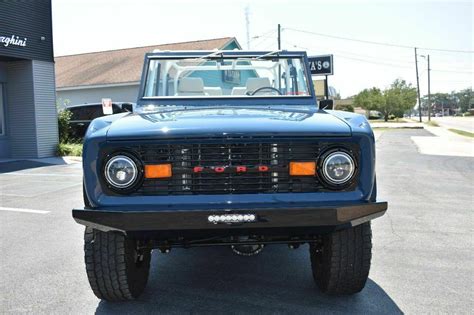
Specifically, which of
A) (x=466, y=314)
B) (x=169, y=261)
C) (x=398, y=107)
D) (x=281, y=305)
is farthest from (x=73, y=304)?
(x=398, y=107)

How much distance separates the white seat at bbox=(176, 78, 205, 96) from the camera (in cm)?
438

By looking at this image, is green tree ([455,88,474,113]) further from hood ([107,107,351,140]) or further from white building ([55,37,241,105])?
hood ([107,107,351,140])

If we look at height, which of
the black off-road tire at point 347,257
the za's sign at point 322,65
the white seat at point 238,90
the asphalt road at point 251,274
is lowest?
the asphalt road at point 251,274

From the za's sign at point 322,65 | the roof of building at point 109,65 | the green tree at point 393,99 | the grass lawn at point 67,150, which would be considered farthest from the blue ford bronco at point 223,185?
the green tree at point 393,99

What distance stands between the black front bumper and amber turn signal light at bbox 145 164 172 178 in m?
0.22

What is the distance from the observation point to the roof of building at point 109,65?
22.8m

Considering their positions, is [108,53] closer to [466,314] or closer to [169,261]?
[169,261]

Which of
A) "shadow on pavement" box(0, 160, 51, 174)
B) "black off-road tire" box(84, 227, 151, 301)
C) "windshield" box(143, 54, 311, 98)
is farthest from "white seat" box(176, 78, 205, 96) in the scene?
"shadow on pavement" box(0, 160, 51, 174)

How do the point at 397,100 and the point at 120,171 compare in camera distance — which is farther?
the point at 397,100

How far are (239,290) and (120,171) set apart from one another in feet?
4.43

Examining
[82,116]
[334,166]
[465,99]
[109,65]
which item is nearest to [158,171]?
[334,166]

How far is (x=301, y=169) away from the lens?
2.76 meters

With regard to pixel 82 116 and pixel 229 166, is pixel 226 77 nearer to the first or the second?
pixel 229 166

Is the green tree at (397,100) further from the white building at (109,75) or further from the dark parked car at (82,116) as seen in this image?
the dark parked car at (82,116)
